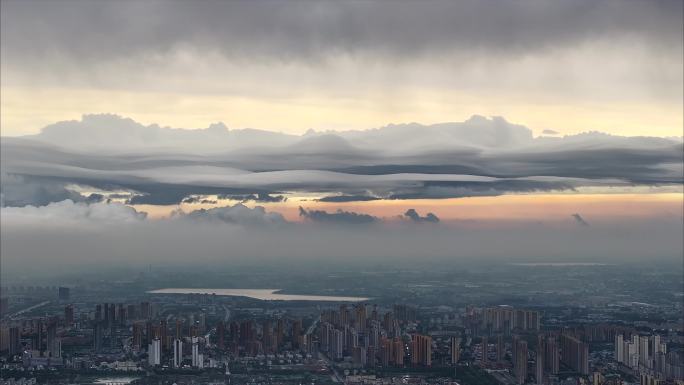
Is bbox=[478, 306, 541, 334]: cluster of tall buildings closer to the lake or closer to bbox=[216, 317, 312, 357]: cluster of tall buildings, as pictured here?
bbox=[216, 317, 312, 357]: cluster of tall buildings

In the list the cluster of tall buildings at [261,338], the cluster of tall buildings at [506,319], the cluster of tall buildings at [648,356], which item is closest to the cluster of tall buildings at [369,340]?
the cluster of tall buildings at [261,338]

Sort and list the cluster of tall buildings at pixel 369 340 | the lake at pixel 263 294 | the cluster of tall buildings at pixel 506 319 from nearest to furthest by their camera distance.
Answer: the cluster of tall buildings at pixel 369 340 → the cluster of tall buildings at pixel 506 319 → the lake at pixel 263 294

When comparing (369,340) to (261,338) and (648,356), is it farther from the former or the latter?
(648,356)

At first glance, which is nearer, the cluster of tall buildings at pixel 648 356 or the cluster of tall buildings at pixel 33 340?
the cluster of tall buildings at pixel 648 356

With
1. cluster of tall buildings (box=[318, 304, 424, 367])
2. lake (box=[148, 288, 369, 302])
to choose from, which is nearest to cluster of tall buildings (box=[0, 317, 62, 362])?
cluster of tall buildings (box=[318, 304, 424, 367])

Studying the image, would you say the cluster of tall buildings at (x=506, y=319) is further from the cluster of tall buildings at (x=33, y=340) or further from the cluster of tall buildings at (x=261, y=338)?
the cluster of tall buildings at (x=33, y=340)

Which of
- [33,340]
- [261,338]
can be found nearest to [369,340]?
[261,338]

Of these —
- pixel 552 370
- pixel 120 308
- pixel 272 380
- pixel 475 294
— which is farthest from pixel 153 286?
pixel 552 370

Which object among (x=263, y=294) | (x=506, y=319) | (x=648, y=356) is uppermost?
(x=506, y=319)
